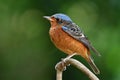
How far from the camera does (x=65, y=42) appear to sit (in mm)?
2531

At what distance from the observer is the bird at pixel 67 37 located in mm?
2408

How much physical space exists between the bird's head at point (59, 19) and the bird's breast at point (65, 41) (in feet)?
0.14

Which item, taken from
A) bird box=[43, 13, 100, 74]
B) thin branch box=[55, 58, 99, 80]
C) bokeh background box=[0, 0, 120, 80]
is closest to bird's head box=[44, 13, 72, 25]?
bird box=[43, 13, 100, 74]

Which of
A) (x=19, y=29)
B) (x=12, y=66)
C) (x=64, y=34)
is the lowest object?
(x=12, y=66)

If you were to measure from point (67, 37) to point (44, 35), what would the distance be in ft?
5.79

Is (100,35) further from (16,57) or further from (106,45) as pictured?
(16,57)

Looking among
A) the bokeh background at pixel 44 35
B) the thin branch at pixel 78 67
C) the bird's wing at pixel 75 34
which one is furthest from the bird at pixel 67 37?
the bokeh background at pixel 44 35

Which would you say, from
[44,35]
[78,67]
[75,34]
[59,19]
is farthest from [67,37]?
[44,35]

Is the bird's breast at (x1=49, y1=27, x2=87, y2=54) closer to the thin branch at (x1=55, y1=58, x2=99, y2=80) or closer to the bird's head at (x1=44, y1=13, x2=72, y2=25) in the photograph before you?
the bird's head at (x1=44, y1=13, x2=72, y2=25)

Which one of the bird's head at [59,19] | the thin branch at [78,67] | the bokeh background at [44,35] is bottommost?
the bokeh background at [44,35]

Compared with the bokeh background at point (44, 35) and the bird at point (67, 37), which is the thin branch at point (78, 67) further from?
the bokeh background at point (44, 35)

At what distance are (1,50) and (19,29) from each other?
0.24 meters

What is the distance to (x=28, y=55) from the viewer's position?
4578 millimetres

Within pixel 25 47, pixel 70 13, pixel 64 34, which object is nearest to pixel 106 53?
pixel 70 13
